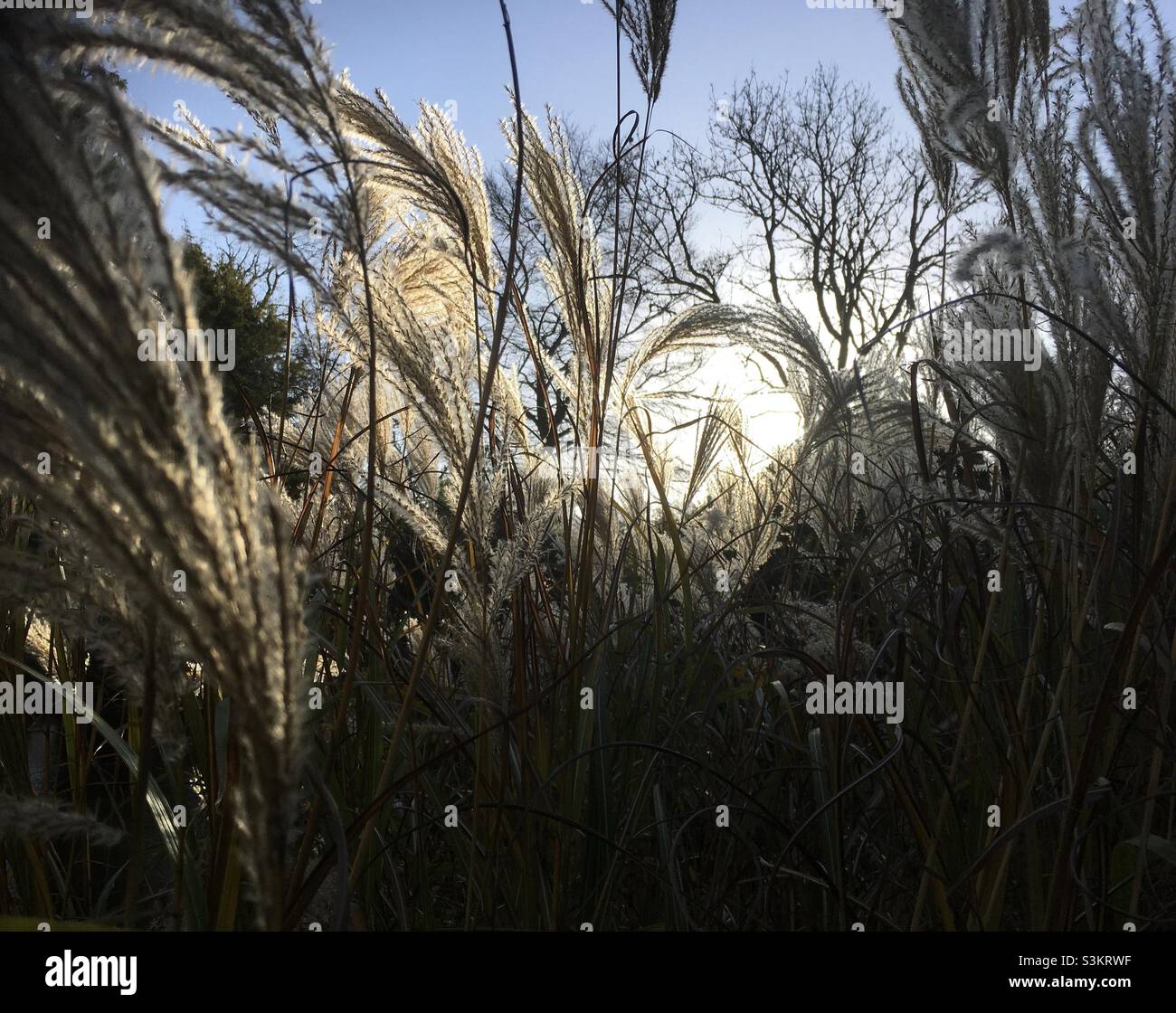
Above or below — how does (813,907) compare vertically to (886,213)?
below

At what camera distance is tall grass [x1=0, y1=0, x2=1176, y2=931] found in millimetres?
610

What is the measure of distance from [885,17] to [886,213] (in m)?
20.6

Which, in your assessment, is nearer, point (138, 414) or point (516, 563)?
point (138, 414)

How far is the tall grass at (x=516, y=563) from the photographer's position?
0.61 meters

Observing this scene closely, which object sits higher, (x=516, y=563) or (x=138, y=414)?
(x=138, y=414)

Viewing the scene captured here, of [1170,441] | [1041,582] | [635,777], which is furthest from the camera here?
[635,777]

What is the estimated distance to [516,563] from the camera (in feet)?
4.59

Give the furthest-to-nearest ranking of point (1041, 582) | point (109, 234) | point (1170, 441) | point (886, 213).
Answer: point (886, 213), point (1041, 582), point (1170, 441), point (109, 234)

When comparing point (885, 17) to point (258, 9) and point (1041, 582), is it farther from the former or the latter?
point (258, 9)
